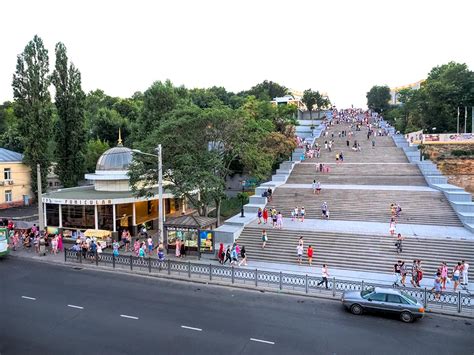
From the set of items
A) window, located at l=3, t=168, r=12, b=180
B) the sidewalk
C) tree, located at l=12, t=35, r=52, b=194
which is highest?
tree, located at l=12, t=35, r=52, b=194

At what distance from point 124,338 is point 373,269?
14.3 metres

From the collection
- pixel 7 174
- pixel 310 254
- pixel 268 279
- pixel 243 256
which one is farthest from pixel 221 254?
pixel 7 174

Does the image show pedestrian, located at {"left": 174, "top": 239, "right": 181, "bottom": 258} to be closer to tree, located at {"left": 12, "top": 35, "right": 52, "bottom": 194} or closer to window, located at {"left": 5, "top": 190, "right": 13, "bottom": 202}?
tree, located at {"left": 12, "top": 35, "right": 52, "bottom": 194}

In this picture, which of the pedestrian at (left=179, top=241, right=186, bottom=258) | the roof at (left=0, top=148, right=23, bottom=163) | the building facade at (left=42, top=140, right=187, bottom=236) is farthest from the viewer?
the roof at (left=0, top=148, right=23, bottom=163)

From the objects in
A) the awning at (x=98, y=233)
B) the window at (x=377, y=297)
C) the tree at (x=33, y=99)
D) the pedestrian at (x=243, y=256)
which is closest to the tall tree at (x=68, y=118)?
the tree at (x=33, y=99)

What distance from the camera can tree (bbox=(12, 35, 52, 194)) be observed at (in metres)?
42.0

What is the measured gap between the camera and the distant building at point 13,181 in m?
46.8

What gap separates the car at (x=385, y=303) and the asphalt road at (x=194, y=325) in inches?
14.6

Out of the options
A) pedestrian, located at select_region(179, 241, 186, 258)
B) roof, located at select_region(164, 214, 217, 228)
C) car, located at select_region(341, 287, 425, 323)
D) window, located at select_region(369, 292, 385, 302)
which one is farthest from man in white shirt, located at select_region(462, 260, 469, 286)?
pedestrian, located at select_region(179, 241, 186, 258)

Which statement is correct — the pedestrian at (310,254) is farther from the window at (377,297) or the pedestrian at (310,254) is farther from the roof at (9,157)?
the roof at (9,157)

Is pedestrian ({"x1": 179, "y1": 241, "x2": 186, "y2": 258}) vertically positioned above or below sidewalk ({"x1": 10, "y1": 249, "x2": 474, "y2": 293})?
above

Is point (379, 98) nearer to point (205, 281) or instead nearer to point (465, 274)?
point (465, 274)

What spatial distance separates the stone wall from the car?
36.2m

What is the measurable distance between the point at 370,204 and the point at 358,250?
33.6ft
